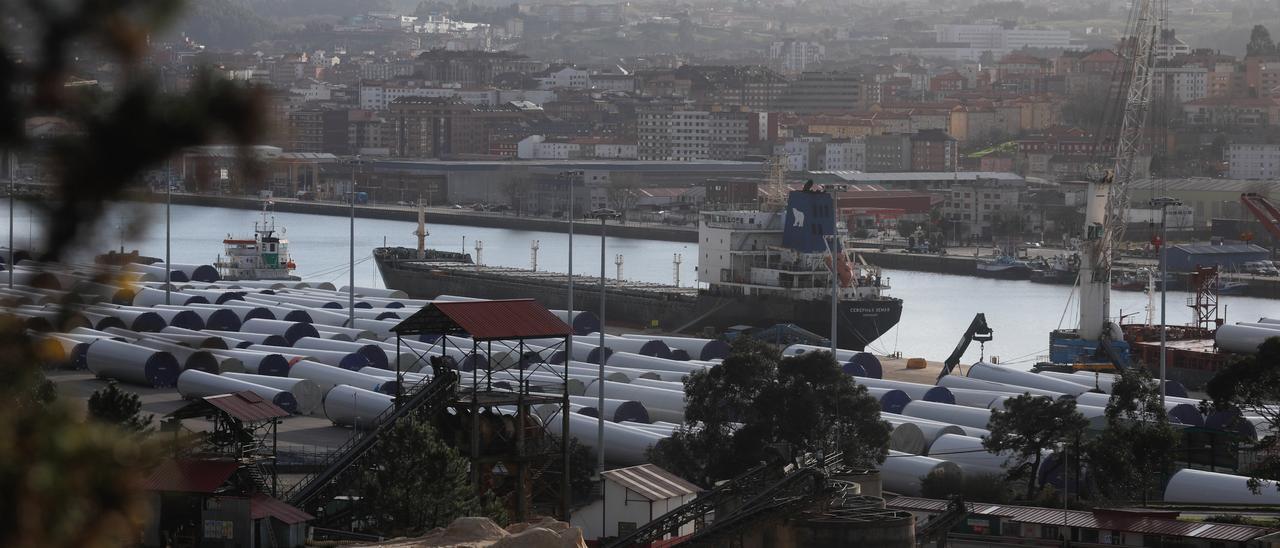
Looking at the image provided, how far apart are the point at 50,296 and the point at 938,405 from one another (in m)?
8.70

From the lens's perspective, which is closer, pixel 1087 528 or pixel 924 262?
pixel 1087 528

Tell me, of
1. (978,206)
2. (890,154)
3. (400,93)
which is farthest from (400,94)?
(978,206)

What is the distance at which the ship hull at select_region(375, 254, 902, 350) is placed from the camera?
1576 centimetres

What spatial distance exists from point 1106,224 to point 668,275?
9666mm

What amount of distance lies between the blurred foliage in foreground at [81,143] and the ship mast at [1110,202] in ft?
44.4

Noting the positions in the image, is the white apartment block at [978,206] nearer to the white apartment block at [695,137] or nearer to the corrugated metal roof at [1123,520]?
the white apartment block at [695,137]

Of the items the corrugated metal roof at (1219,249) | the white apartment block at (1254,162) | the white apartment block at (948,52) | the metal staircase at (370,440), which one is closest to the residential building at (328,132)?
the white apartment block at (1254,162)

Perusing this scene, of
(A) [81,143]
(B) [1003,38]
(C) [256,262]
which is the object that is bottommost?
(C) [256,262]

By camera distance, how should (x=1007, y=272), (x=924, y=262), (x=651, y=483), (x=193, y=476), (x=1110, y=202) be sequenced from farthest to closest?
1. (x=924, y=262)
2. (x=1007, y=272)
3. (x=1110, y=202)
4. (x=651, y=483)
5. (x=193, y=476)

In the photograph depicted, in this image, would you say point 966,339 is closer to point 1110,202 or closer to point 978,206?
point 1110,202

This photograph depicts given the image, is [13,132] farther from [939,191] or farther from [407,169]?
[407,169]

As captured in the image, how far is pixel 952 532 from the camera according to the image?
6824 mm

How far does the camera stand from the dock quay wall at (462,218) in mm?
31281

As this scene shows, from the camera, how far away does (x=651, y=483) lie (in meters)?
6.49
